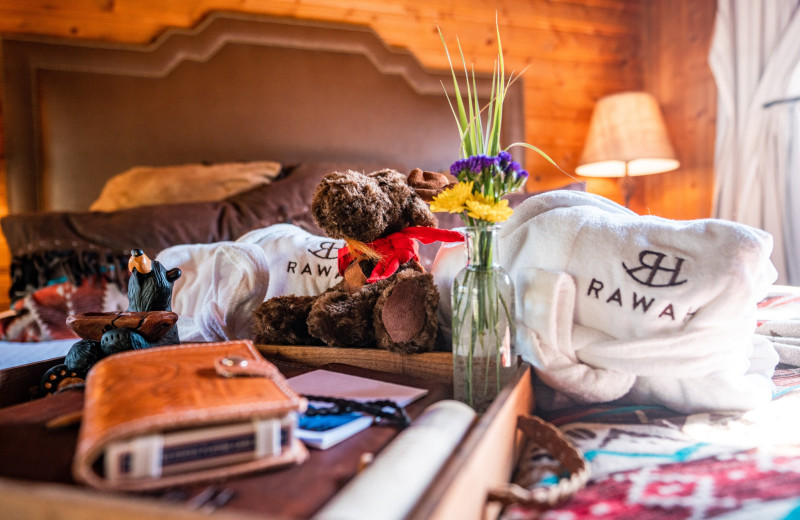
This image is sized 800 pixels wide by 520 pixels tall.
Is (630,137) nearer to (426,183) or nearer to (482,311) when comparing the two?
(426,183)

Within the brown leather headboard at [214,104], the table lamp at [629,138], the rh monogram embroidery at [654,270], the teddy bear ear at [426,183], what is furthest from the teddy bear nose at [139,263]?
the table lamp at [629,138]

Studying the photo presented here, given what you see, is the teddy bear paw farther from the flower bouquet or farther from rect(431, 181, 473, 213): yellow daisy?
rect(431, 181, 473, 213): yellow daisy

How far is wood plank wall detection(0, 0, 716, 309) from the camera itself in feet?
8.77

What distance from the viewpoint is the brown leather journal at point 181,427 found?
408mm

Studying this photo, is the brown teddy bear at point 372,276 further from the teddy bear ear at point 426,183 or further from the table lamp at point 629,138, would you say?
the table lamp at point 629,138

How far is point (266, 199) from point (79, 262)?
0.63 meters

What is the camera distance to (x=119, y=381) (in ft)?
1.62

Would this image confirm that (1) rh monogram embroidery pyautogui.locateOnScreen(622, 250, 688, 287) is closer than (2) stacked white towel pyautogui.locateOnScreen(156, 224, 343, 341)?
Yes

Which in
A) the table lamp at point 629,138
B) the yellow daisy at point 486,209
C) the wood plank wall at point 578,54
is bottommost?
the yellow daisy at point 486,209

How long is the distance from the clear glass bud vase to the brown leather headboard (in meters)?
1.86

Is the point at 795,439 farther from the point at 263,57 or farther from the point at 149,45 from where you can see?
the point at 149,45

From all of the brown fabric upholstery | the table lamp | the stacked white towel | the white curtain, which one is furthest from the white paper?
the white curtain

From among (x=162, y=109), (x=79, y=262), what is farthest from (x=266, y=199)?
(x=162, y=109)

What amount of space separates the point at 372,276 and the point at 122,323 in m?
0.43
